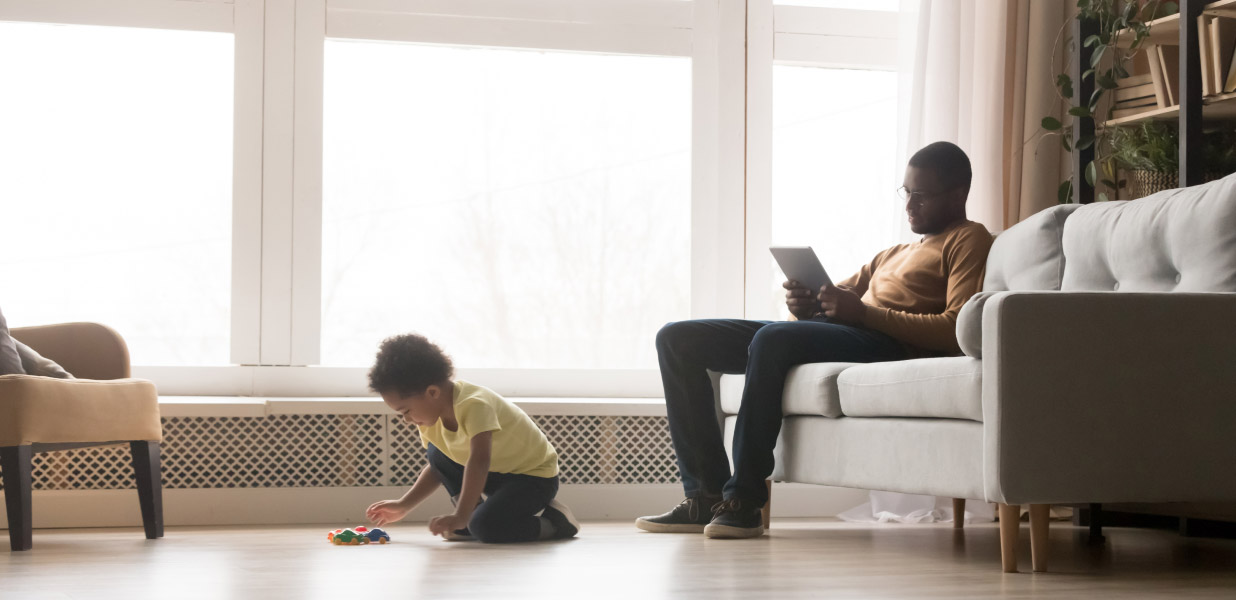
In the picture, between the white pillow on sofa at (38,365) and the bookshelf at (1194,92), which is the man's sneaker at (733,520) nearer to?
the bookshelf at (1194,92)

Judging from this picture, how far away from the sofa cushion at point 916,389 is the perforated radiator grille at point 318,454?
110 centimetres

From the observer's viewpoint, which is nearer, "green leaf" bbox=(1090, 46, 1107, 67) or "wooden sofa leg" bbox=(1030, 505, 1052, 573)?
"wooden sofa leg" bbox=(1030, 505, 1052, 573)

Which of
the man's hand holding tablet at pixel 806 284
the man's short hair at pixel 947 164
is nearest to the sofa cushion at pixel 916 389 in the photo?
the man's hand holding tablet at pixel 806 284

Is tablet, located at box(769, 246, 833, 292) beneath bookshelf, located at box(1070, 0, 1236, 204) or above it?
beneath

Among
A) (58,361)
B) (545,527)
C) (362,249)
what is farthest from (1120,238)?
(58,361)

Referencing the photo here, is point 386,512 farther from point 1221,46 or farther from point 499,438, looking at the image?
point 1221,46

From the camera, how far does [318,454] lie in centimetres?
331

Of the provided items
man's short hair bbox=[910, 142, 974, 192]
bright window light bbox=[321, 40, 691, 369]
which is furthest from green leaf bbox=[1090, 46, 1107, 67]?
bright window light bbox=[321, 40, 691, 369]

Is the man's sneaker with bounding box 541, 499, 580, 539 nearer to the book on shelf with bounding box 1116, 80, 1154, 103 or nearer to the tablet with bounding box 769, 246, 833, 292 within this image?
the tablet with bounding box 769, 246, 833, 292

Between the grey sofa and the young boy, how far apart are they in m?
0.78

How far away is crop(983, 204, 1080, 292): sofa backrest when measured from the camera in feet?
8.66

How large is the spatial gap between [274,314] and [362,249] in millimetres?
322

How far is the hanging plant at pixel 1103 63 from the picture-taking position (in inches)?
124

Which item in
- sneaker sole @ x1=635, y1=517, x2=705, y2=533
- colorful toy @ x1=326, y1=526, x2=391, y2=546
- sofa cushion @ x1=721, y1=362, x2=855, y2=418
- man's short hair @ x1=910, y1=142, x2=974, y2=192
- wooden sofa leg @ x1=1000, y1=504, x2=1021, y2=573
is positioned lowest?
sneaker sole @ x1=635, y1=517, x2=705, y2=533
